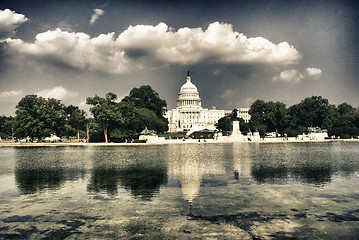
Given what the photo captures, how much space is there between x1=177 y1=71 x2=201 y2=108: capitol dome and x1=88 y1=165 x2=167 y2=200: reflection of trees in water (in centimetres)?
16510

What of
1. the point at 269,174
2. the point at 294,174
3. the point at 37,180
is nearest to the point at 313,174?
the point at 294,174

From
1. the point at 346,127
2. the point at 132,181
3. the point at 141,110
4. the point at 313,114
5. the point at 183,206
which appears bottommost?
the point at 183,206

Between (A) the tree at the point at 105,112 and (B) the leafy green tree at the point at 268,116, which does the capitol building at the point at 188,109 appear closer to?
(B) the leafy green tree at the point at 268,116

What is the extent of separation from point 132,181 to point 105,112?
48.4 metres

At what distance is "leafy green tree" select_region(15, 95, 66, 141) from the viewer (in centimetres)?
5994

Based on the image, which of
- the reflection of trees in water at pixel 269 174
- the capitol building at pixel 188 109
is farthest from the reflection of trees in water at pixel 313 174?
the capitol building at pixel 188 109

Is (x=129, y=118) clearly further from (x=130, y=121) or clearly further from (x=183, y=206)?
(x=183, y=206)

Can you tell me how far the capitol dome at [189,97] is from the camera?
183 meters

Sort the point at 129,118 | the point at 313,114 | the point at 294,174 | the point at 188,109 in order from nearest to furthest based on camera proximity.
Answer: the point at 294,174 → the point at 129,118 → the point at 313,114 → the point at 188,109

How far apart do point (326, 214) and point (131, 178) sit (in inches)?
384

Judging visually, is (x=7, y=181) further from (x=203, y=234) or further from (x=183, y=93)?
(x=183, y=93)

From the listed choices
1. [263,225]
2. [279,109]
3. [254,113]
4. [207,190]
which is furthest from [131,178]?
[254,113]

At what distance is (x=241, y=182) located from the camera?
14.2 metres

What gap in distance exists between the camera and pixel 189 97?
183375 millimetres
